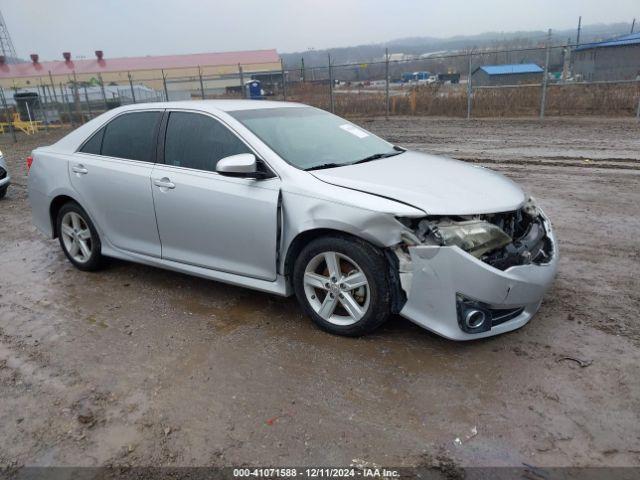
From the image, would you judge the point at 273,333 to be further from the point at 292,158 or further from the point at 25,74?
the point at 25,74

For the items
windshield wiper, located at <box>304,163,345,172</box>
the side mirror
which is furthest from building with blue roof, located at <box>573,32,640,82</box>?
the side mirror

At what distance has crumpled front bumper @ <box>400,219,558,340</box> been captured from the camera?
306cm

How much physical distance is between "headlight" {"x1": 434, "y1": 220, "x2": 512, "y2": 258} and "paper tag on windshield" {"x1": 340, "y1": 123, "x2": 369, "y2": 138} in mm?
1787

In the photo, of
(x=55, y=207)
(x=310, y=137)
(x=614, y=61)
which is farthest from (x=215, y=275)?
(x=614, y=61)

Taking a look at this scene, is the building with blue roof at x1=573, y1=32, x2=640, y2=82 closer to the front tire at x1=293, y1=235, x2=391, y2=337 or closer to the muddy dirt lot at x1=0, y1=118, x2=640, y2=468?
the muddy dirt lot at x1=0, y1=118, x2=640, y2=468

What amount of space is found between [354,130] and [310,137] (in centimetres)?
68

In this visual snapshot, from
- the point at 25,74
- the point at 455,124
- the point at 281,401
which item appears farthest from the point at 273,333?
the point at 25,74

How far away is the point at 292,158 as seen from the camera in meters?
3.80

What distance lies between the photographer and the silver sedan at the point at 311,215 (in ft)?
10.4

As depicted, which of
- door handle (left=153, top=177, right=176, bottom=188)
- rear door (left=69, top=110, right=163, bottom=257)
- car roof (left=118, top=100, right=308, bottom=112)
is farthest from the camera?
rear door (left=69, top=110, right=163, bottom=257)

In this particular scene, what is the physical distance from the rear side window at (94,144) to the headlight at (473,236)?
3374mm

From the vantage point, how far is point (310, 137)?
4223mm

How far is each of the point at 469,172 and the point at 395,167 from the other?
0.60 m

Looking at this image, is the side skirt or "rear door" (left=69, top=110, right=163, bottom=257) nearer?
the side skirt
